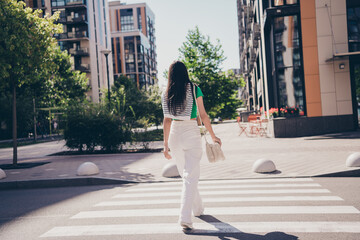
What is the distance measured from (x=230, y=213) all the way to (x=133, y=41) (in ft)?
282

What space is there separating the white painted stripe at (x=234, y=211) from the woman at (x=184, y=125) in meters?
0.90

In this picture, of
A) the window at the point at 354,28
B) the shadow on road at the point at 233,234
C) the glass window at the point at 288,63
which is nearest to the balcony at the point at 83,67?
the glass window at the point at 288,63

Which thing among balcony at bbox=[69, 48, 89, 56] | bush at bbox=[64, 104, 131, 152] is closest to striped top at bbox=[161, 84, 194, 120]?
bush at bbox=[64, 104, 131, 152]

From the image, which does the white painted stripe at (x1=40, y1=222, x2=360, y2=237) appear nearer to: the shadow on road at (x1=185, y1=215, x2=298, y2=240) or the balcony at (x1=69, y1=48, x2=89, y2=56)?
the shadow on road at (x1=185, y1=215, x2=298, y2=240)

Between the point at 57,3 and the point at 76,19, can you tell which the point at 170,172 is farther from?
the point at 57,3

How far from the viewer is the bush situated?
13.4m

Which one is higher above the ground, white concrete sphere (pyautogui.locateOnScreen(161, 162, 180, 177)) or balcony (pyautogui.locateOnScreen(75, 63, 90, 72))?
balcony (pyautogui.locateOnScreen(75, 63, 90, 72))

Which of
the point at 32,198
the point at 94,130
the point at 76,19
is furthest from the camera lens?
the point at 76,19

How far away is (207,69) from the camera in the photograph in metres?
32.2

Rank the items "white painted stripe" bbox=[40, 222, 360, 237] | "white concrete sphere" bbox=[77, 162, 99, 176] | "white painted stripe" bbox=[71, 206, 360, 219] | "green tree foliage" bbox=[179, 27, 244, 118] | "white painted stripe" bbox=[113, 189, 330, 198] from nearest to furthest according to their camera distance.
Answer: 1. "white painted stripe" bbox=[40, 222, 360, 237]
2. "white painted stripe" bbox=[71, 206, 360, 219]
3. "white painted stripe" bbox=[113, 189, 330, 198]
4. "white concrete sphere" bbox=[77, 162, 99, 176]
5. "green tree foliage" bbox=[179, 27, 244, 118]

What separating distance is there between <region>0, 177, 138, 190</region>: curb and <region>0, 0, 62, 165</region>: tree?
12.7 ft

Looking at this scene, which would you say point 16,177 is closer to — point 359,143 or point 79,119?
point 79,119

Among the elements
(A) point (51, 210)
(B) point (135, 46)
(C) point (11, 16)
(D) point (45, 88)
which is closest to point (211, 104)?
(D) point (45, 88)

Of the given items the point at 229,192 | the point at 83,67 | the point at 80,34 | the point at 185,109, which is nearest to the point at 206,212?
the point at 229,192
